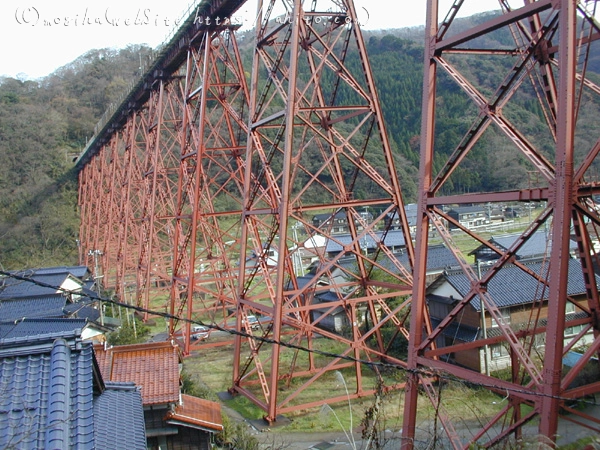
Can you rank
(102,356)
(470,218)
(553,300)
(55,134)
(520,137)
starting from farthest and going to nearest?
(55,134), (470,218), (102,356), (520,137), (553,300)

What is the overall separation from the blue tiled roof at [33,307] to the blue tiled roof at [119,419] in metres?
9.79

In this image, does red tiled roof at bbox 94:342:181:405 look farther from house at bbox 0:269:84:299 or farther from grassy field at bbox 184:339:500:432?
house at bbox 0:269:84:299

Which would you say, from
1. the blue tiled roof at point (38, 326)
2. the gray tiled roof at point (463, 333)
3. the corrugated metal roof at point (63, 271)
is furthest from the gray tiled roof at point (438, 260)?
the corrugated metal roof at point (63, 271)

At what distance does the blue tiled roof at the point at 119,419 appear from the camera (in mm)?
4055

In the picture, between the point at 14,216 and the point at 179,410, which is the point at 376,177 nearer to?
the point at 179,410

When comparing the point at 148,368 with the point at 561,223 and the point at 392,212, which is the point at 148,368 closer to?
the point at 392,212

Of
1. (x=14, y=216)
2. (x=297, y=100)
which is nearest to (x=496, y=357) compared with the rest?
(x=297, y=100)

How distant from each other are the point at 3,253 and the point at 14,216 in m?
3.73

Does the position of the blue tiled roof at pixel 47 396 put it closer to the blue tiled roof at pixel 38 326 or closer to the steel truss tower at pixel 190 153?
the steel truss tower at pixel 190 153

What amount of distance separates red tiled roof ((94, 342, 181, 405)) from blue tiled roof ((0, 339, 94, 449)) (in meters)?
3.09

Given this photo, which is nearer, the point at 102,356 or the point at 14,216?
the point at 102,356

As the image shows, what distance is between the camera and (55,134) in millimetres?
39219

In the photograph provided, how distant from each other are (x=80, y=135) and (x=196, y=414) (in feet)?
130

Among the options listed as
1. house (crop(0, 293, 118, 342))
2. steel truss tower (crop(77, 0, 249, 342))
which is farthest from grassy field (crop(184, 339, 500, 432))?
house (crop(0, 293, 118, 342))
